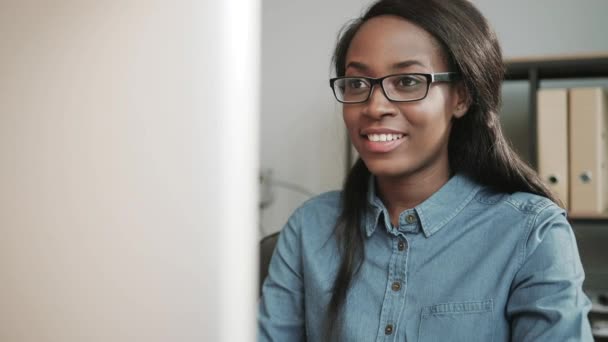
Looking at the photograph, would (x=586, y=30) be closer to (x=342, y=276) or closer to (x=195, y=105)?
(x=342, y=276)

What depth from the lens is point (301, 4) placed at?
7.28 ft

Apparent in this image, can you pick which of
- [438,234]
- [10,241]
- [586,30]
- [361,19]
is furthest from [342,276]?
[586,30]

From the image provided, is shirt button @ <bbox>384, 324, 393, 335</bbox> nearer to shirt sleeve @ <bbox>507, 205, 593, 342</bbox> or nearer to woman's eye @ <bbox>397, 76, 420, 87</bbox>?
shirt sleeve @ <bbox>507, 205, 593, 342</bbox>

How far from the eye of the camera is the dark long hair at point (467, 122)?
1062 mm

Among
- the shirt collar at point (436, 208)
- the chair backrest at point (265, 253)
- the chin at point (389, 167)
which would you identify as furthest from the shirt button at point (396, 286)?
the chair backrest at point (265, 253)

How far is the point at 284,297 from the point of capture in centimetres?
119

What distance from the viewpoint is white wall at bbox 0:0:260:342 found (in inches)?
5.6

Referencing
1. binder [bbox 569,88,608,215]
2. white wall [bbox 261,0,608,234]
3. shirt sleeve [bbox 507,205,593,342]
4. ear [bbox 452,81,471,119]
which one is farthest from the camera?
white wall [bbox 261,0,608,234]

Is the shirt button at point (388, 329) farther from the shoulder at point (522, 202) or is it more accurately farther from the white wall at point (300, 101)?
the white wall at point (300, 101)

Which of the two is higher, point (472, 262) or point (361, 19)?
point (361, 19)

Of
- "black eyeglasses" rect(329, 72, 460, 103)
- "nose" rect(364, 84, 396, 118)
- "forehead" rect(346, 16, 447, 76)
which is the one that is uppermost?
"forehead" rect(346, 16, 447, 76)

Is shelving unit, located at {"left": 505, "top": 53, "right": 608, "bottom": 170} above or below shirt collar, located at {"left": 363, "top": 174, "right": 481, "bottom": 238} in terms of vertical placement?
above

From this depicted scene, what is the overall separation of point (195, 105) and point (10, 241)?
0.21ft

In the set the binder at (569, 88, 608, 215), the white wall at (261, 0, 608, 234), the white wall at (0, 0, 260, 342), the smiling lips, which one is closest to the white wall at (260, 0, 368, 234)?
the white wall at (261, 0, 608, 234)
